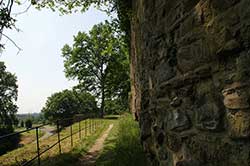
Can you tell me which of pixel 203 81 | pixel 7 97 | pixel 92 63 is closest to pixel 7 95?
pixel 7 97

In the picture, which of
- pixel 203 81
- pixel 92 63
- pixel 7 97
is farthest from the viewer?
pixel 7 97

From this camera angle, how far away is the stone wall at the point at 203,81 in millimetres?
2150

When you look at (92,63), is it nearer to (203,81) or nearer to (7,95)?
(7,95)

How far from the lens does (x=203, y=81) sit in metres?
2.68

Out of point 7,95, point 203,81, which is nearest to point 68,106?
point 7,95

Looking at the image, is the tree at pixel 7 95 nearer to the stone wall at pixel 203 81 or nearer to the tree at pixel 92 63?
the tree at pixel 92 63

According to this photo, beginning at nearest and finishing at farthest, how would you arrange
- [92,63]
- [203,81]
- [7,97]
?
[203,81]
[92,63]
[7,97]

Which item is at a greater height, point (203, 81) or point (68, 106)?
point (68, 106)

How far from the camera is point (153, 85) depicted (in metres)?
Result: 4.48

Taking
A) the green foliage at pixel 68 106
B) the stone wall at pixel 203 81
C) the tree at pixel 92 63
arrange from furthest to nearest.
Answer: the green foliage at pixel 68 106
the tree at pixel 92 63
the stone wall at pixel 203 81

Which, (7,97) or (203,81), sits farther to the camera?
(7,97)

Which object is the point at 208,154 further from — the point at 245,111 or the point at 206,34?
the point at 206,34

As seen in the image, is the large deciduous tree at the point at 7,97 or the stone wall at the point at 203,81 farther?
the large deciduous tree at the point at 7,97

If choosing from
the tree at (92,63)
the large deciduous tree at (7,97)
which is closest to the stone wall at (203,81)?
the tree at (92,63)
